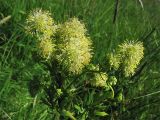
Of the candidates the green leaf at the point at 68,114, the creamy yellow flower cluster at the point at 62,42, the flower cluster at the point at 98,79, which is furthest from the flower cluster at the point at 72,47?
the green leaf at the point at 68,114

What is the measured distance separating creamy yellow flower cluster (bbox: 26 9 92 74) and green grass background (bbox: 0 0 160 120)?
0.19 m

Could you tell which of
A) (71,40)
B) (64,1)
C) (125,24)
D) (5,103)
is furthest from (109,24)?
(71,40)

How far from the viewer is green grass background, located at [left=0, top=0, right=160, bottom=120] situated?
3.59 meters

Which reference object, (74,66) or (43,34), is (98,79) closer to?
(74,66)

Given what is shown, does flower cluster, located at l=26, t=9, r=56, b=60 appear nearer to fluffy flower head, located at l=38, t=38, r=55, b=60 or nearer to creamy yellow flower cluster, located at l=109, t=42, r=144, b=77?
fluffy flower head, located at l=38, t=38, r=55, b=60

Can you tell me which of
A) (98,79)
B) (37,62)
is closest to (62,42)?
(98,79)

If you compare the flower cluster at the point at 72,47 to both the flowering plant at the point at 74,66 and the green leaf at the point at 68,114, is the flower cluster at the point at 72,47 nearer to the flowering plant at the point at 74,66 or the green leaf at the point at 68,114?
the flowering plant at the point at 74,66

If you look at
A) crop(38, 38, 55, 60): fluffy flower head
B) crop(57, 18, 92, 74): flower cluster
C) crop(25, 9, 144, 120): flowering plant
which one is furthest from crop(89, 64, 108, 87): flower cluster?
crop(38, 38, 55, 60): fluffy flower head

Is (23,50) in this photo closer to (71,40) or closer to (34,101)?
(34,101)

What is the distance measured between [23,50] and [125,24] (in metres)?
1.32

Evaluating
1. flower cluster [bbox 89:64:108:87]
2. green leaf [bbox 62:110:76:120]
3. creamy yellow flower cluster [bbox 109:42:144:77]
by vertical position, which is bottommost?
green leaf [bbox 62:110:76:120]

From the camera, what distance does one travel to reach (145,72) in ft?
13.6

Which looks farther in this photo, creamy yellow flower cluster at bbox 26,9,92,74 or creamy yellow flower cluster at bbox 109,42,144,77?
creamy yellow flower cluster at bbox 109,42,144,77

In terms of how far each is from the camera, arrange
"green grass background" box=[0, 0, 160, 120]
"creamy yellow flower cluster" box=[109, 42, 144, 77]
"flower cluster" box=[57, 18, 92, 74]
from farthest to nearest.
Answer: "green grass background" box=[0, 0, 160, 120] < "creamy yellow flower cluster" box=[109, 42, 144, 77] < "flower cluster" box=[57, 18, 92, 74]
